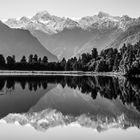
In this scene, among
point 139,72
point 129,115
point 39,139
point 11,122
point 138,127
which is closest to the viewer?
point 39,139

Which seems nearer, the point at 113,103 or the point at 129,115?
the point at 129,115

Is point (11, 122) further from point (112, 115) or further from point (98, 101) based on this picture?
point (98, 101)

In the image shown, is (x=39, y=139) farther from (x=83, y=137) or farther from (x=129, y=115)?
(x=129, y=115)

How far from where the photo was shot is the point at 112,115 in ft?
156

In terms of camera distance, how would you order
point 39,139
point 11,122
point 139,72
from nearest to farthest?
point 39,139, point 11,122, point 139,72

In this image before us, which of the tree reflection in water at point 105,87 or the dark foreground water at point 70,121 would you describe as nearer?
the dark foreground water at point 70,121

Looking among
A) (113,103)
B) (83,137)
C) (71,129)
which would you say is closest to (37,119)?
(71,129)

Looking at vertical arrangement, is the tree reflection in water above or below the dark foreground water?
below

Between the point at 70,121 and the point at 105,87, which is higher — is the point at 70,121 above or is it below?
above

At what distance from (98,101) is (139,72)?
118 metres

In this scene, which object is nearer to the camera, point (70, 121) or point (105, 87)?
point (70, 121)

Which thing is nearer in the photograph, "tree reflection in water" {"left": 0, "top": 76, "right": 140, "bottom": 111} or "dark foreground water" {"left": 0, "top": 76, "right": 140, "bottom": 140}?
"dark foreground water" {"left": 0, "top": 76, "right": 140, "bottom": 140}

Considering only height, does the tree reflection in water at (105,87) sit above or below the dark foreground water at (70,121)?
below

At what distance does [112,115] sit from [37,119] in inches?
394
